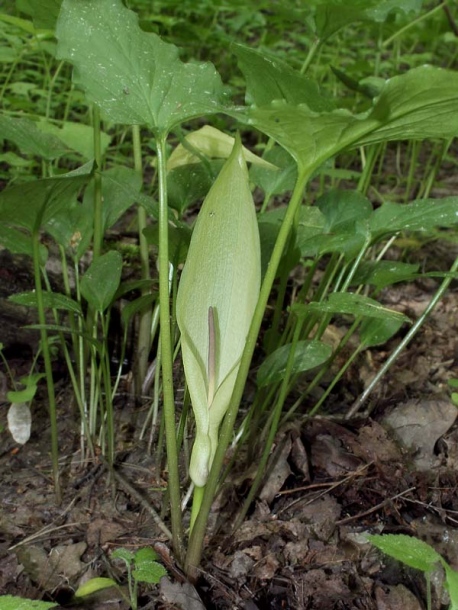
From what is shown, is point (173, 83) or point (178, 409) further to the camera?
point (178, 409)

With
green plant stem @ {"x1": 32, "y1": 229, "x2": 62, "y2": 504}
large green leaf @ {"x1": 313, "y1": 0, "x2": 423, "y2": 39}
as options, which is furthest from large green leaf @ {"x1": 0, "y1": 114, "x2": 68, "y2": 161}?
large green leaf @ {"x1": 313, "y1": 0, "x2": 423, "y2": 39}

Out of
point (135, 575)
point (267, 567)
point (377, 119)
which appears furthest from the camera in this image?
point (267, 567)

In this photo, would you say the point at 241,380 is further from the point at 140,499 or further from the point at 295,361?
the point at 140,499

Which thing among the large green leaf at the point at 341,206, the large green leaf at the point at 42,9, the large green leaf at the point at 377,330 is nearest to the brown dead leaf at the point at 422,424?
the large green leaf at the point at 377,330

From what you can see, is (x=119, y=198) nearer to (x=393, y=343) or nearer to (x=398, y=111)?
(x=398, y=111)

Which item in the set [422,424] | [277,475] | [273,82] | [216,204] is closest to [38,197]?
[216,204]

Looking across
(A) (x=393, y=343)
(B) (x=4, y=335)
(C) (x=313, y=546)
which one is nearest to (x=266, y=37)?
(A) (x=393, y=343)
